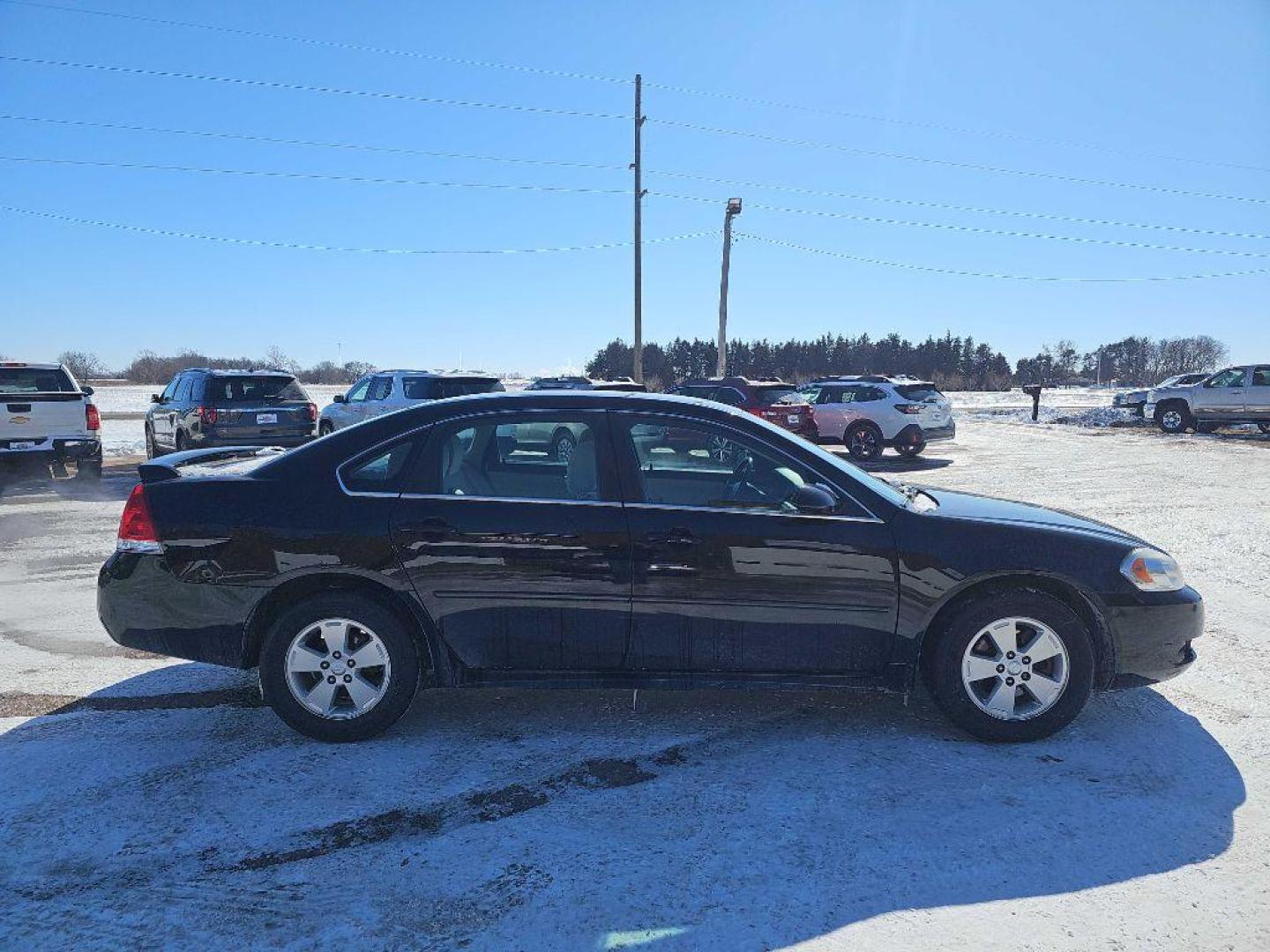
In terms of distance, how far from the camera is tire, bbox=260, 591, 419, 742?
148 inches

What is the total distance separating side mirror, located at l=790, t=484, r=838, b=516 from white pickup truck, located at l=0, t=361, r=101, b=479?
42.0 ft

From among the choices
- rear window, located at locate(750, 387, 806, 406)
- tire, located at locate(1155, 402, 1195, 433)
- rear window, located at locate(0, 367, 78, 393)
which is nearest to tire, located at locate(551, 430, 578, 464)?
rear window, located at locate(0, 367, 78, 393)

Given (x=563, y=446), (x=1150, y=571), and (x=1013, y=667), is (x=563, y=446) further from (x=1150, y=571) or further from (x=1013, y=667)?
(x=1150, y=571)

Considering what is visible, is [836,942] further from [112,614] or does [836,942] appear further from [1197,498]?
[1197,498]

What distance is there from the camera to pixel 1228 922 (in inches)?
101

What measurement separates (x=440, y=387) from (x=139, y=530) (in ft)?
33.4

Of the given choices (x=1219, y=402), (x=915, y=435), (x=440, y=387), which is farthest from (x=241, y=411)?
(x=1219, y=402)

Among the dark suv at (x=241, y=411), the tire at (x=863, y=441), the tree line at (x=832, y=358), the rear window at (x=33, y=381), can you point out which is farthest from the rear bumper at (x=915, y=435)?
the tree line at (x=832, y=358)

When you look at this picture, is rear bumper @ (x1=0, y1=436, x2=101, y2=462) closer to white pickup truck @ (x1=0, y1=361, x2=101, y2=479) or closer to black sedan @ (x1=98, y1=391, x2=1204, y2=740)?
white pickup truck @ (x1=0, y1=361, x2=101, y2=479)

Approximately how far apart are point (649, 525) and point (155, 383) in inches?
3110

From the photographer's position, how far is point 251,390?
45.4 ft

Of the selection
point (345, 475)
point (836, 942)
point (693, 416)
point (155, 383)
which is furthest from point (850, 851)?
point (155, 383)

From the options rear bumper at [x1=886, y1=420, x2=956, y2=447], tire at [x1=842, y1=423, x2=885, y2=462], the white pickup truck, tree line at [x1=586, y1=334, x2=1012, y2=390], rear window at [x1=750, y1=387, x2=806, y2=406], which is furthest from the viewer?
tree line at [x1=586, y1=334, x2=1012, y2=390]

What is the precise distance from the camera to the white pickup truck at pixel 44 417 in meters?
12.3
